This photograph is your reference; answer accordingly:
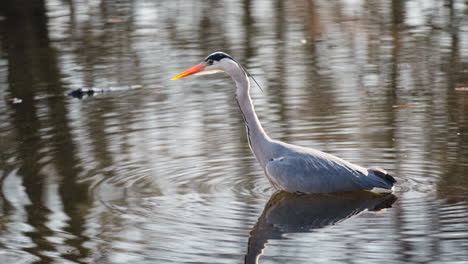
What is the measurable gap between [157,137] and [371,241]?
3.93 m

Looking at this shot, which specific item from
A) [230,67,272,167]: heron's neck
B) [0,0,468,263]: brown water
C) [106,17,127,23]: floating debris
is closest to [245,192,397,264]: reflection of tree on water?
[0,0,468,263]: brown water

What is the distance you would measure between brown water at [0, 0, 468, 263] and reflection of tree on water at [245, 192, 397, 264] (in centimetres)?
2

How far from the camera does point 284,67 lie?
13.5m

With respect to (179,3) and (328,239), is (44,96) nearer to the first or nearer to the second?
(328,239)

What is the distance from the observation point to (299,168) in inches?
321

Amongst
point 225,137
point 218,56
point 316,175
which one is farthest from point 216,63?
point 225,137

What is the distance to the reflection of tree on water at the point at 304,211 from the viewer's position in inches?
281

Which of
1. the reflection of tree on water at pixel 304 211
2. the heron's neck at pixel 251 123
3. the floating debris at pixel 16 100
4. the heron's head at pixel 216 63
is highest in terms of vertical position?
the heron's head at pixel 216 63

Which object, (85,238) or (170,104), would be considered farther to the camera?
(170,104)

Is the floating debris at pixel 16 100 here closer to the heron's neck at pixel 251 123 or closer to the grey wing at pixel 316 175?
the heron's neck at pixel 251 123

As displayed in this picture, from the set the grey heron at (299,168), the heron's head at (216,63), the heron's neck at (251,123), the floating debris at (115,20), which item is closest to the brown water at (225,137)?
the grey heron at (299,168)

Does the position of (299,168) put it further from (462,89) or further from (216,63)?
(462,89)

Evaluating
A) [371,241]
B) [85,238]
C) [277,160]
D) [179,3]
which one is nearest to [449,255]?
[371,241]

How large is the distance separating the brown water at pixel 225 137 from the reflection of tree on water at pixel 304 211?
0.8 inches
